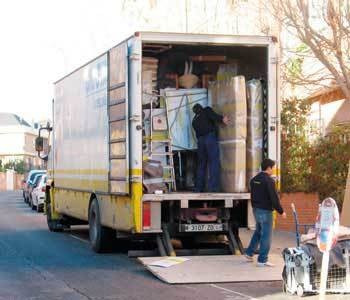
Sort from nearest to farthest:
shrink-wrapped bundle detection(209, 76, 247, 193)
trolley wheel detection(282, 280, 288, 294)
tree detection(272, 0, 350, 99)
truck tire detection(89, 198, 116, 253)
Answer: trolley wheel detection(282, 280, 288, 294) < shrink-wrapped bundle detection(209, 76, 247, 193) < truck tire detection(89, 198, 116, 253) < tree detection(272, 0, 350, 99)

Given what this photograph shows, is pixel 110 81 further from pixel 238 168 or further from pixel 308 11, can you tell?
pixel 308 11

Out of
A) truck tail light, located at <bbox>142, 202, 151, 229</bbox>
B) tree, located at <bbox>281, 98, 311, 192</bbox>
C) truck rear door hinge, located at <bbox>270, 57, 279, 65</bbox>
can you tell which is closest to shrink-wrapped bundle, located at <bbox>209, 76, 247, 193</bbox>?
truck rear door hinge, located at <bbox>270, 57, 279, 65</bbox>

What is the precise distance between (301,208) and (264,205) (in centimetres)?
689

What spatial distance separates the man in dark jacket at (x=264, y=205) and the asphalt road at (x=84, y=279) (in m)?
1.34

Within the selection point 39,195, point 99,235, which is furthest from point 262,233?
point 39,195

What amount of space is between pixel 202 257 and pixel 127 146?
7.10 ft

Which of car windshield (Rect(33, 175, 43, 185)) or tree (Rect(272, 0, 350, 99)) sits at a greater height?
tree (Rect(272, 0, 350, 99))

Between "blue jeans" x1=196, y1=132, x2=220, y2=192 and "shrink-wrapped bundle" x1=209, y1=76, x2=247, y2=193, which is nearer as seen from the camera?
"shrink-wrapped bundle" x1=209, y1=76, x2=247, y2=193

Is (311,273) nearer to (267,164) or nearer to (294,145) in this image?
(267,164)

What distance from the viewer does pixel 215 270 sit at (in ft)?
39.6

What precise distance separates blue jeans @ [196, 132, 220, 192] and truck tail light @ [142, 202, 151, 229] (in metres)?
1.47

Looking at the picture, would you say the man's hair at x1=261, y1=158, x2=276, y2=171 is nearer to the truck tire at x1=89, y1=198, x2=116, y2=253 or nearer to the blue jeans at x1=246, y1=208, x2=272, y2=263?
the blue jeans at x1=246, y1=208, x2=272, y2=263

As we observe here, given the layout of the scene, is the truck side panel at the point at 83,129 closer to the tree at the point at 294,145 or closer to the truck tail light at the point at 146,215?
the truck tail light at the point at 146,215

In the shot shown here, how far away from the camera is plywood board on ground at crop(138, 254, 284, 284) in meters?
11.3
